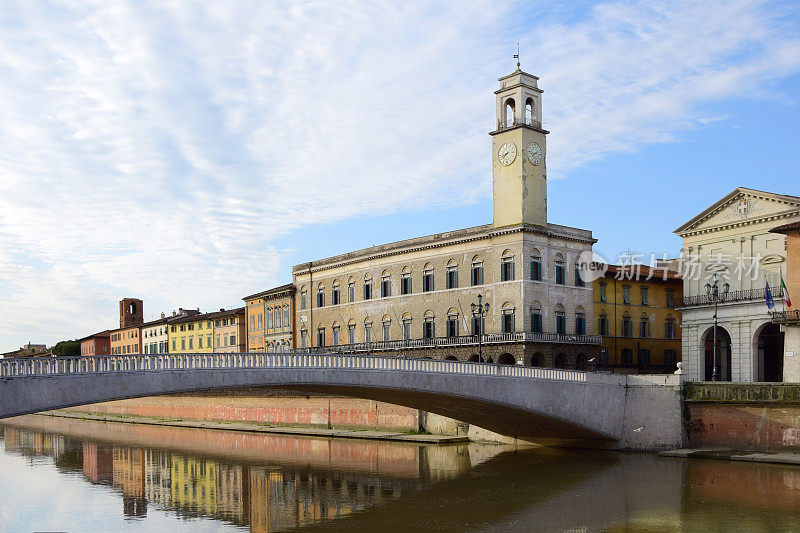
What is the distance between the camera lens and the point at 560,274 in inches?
2175

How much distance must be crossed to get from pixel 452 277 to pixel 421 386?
22.4 meters

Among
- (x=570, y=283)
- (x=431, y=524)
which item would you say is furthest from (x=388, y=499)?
(x=570, y=283)

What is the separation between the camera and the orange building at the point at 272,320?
7462 cm

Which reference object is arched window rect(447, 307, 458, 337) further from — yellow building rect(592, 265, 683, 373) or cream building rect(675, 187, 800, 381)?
cream building rect(675, 187, 800, 381)

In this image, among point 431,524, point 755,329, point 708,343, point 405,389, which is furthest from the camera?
point 708,343

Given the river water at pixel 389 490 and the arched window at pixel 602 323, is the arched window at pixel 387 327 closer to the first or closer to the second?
the river water at pixel 389 490

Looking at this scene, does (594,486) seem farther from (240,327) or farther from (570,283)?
(240,327)

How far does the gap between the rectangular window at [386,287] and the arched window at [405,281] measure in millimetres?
1351

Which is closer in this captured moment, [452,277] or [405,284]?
[452,277]

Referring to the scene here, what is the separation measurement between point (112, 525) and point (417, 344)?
34659mm

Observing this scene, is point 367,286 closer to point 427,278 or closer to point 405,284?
point 405,284

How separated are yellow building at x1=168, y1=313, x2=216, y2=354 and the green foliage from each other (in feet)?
123

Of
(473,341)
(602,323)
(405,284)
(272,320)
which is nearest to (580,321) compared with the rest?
(602,323)

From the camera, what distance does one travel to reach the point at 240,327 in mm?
84188
